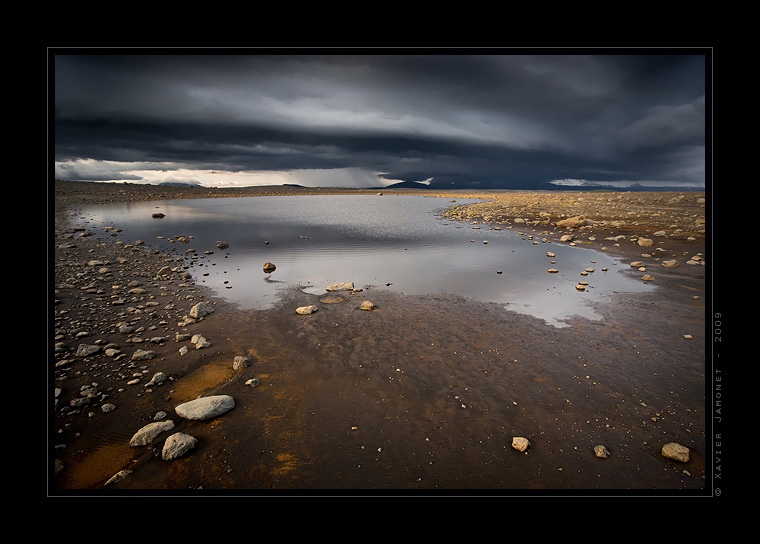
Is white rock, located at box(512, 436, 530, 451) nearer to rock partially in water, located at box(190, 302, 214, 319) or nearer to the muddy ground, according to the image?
the muddy ground

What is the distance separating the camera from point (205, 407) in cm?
401

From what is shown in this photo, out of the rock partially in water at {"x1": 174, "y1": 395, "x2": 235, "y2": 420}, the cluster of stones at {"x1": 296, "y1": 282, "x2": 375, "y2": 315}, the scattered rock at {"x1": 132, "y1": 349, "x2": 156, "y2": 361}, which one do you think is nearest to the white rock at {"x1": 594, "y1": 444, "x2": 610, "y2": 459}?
the rock partially in water at {"x1": 174, "y1": 395, "x2": 235, "y2": 420}

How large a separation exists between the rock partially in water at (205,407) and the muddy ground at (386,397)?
11cm

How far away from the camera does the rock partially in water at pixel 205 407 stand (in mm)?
3918

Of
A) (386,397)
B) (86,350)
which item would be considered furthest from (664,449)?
(86,350)

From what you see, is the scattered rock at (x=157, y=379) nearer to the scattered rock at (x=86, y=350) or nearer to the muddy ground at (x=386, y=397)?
the muddy ground at (x=386, y=397)

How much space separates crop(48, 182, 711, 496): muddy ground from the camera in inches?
125

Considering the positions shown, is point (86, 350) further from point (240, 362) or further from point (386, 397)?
point (386, 397)

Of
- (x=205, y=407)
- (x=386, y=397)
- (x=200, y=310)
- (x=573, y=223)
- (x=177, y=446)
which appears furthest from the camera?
(x=573, y=223)

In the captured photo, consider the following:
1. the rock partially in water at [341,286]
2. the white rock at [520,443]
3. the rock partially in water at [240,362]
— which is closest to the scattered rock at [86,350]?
the rock partially in water at [240,362]

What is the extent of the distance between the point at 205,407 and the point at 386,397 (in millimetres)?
2455
